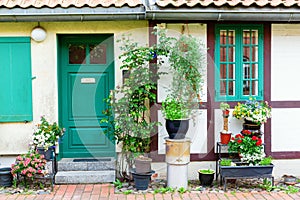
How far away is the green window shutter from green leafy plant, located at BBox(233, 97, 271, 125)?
3523 mm

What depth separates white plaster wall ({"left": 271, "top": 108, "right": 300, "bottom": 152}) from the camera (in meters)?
7.16

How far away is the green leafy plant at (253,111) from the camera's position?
6730mm

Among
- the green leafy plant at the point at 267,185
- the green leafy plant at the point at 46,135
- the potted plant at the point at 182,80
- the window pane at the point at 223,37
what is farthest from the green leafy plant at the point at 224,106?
the green leafy plant at the point at 46,135

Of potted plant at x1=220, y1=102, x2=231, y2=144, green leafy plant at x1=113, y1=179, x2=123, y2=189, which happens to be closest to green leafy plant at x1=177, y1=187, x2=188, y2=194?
green leafy plant at x1=113, y1=179, x2=123, y2=189

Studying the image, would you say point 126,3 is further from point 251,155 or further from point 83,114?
point 251,155

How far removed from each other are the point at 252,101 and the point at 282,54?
98 centimetres

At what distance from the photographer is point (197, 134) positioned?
710 cm

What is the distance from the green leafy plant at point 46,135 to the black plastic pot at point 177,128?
186 cm

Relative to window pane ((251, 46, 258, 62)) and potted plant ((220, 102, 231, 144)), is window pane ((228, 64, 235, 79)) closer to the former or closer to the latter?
window pane ((251, 46, 258, 62))

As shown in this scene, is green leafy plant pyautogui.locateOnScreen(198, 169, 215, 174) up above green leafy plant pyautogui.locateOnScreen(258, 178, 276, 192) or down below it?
above

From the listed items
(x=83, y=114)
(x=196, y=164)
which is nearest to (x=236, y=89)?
(x=196, y=164)

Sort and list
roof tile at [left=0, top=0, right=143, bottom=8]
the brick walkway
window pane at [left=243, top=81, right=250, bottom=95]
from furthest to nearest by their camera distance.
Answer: window pane at [left=243, top=81, right=250, bottom=95], roof tile at [left=0, top=0, right=143, bottom=8], the brick walkway

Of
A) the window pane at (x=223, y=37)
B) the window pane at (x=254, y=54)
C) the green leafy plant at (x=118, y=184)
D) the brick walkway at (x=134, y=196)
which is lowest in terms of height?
the brick walkway at (x=134, y=196)

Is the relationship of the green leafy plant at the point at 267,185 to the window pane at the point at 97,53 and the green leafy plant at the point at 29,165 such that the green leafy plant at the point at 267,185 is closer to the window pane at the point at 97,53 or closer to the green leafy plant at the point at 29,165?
the window pane at the point at 97,53
